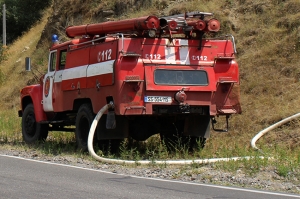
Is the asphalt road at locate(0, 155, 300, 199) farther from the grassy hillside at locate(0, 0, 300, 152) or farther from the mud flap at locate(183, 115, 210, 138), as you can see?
the grassy hillside at locate(0, 0, 300, 152)

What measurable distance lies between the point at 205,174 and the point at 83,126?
4.64 m

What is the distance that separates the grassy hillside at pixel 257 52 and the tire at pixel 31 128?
1179 millimetres

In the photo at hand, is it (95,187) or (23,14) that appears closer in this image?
(95,187)

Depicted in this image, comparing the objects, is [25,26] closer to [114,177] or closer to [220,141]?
[220,141]

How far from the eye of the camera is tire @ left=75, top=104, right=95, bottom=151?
14.4 m

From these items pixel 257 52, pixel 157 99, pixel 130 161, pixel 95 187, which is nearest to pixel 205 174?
pixel 130 161

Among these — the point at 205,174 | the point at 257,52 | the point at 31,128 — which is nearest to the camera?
the point at 205,174

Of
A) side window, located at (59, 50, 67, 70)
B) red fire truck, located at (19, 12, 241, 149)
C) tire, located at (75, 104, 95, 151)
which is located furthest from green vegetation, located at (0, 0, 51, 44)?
tire, located at (75, 104, 95, 151)

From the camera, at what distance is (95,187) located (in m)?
9.52

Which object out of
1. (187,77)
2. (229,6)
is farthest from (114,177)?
(229,6)

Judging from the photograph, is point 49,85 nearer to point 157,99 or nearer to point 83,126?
point 83,126

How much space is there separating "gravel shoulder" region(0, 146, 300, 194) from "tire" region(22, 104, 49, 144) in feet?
12.6

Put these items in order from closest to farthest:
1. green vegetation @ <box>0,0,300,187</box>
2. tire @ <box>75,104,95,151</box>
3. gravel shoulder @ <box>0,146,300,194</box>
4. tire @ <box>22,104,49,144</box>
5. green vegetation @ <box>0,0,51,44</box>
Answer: gravel shoulder @ <box>0,146,300,194</box>, green vegetation @ <box>0,0,300,187</box>, tire @ <box>75,104,95,151</box>, tire @ <box>22,104,49,144</box>, green vegetation @ <box>0,0,51,44</box>

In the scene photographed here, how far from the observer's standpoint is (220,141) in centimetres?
1599
